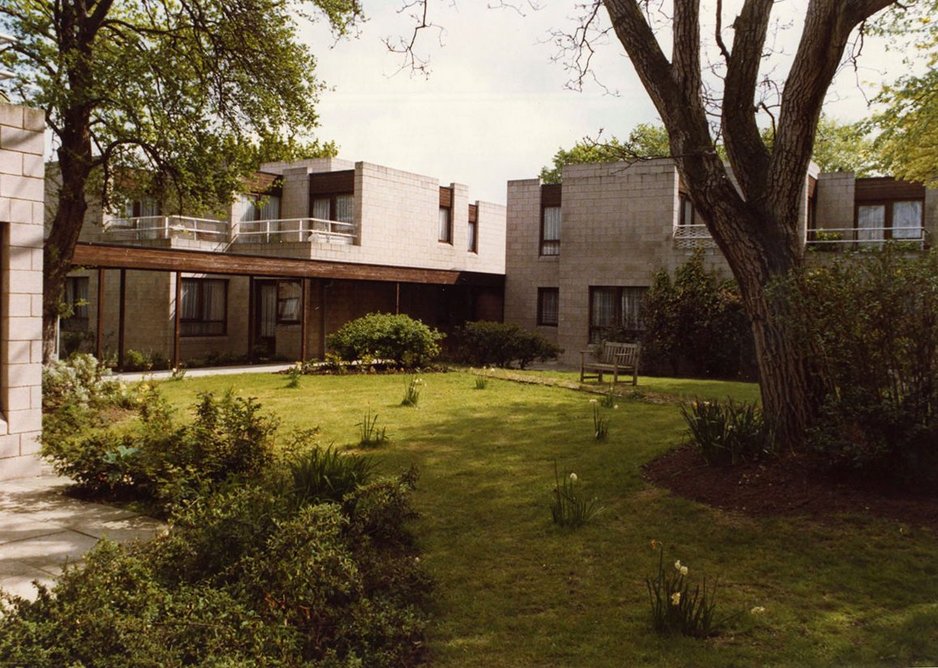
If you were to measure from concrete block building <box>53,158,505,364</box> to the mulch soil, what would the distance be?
621 inches

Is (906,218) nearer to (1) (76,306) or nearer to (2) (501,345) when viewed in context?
(2) (501,345)

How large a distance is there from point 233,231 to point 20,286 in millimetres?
19980

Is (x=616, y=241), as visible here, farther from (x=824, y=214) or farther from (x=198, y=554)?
(x=198, y=554)

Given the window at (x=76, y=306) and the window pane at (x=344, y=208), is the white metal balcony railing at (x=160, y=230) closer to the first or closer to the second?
the window at (x=76, y=306)

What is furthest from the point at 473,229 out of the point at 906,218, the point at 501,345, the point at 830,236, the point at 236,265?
the point at 906,218

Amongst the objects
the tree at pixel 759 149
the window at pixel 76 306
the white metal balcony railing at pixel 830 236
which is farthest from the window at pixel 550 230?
the tree at pixel 759 149

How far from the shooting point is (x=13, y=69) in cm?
1300

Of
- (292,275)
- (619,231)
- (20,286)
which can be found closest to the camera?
(20,286)

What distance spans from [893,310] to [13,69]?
1406cm

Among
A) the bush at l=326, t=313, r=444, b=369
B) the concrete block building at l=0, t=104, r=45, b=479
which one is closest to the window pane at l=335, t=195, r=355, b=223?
the bush at l=326, t=313, r=444, b=369

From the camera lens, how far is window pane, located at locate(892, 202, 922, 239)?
2494cm

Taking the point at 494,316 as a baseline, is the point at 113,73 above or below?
above

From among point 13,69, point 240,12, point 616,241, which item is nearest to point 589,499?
point 240,12

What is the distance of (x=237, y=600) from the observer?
3.92 meters
